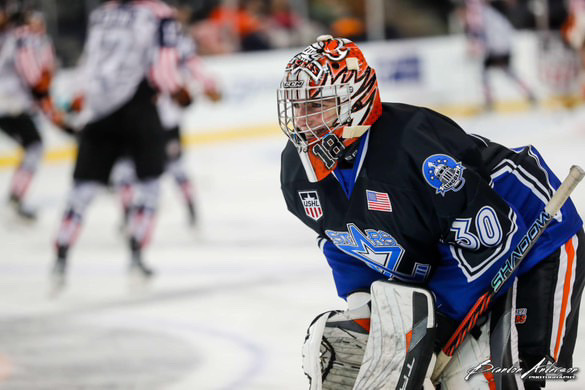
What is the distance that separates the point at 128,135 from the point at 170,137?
1.36 meters

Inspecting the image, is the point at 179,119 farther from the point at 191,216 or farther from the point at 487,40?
the point at 487,40

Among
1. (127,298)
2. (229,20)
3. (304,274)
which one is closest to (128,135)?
(127,298)

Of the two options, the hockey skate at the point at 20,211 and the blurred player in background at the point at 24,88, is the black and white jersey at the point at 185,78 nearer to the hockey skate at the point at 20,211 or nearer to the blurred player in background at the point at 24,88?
the blurred player in background at the point at 24,88

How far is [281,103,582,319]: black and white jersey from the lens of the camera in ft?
6.37

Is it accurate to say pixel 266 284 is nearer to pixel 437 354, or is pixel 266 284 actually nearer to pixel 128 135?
pixel 128 135

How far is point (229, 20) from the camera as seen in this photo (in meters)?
10.2

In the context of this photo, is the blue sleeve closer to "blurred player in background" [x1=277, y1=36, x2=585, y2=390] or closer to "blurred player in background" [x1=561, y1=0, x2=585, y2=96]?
"blurred player in background" [x1=277, y1=36, x2=585, y2=390]

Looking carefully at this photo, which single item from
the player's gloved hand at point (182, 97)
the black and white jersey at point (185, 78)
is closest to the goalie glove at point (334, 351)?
the player's gloved hand at point (182, 97)

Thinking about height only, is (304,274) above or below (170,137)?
below

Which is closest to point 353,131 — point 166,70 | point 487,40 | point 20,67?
point 166,70

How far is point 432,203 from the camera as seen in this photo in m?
1.95

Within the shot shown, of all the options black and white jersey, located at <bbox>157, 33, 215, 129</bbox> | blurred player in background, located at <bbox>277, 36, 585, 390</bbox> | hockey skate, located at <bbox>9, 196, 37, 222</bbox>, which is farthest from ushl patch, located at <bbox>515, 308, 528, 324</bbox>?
hockey skate, located at <bbox>9, 196, 37, 222</bbox>

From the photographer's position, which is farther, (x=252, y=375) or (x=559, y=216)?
(x=252, y=375)

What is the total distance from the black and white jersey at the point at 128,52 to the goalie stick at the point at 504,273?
112 inches
